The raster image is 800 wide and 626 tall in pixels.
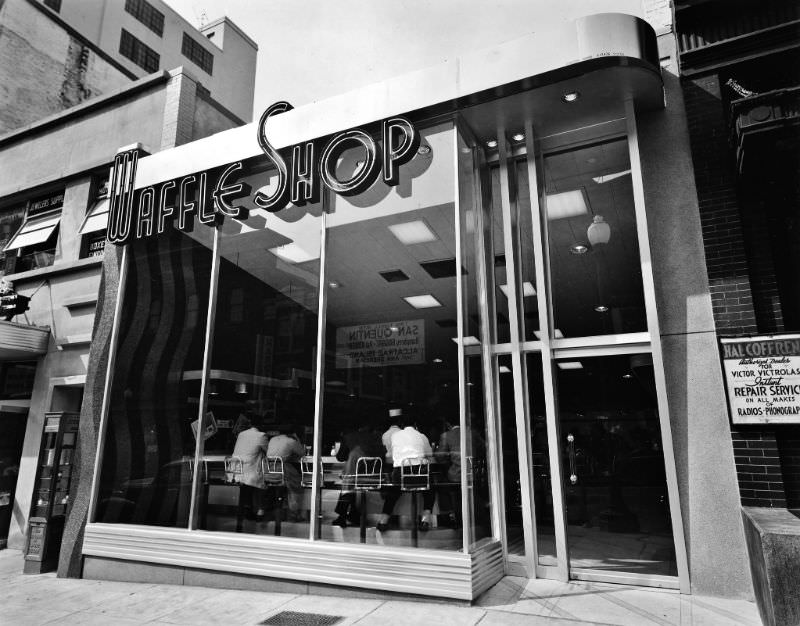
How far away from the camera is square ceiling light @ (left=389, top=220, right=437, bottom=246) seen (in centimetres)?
703

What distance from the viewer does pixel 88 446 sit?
8.43m

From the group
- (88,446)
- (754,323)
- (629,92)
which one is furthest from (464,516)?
(88,446)

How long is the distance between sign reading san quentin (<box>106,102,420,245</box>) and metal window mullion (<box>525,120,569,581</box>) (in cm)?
158

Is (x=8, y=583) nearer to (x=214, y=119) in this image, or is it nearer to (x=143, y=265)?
(x=143, y=265)

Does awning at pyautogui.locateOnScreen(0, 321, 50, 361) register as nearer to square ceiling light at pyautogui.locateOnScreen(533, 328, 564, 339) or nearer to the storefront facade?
the storefront facade

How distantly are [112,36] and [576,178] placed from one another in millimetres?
30692

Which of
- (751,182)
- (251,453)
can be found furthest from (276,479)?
(751,182)

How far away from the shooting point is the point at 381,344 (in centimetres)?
764

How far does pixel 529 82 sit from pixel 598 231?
6.69 feet

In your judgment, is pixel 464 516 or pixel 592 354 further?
pixel 592 354

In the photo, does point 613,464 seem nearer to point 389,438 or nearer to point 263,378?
point 389,438

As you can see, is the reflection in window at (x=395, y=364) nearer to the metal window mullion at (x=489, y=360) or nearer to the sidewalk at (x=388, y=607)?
the metal window mullion at (x=489, y=360)

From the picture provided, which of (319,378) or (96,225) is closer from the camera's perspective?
(319,378)

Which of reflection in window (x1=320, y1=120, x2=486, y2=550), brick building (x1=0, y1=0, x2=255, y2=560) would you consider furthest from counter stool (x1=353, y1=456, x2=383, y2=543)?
brick building (x1=0, y1=0, x2=255, y2=560)
